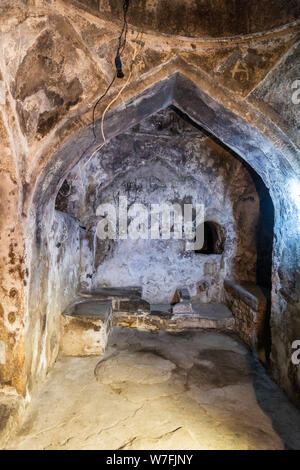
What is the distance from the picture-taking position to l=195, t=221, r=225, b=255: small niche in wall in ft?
19.7

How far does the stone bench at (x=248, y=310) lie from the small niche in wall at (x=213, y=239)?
Answer: 0.89m

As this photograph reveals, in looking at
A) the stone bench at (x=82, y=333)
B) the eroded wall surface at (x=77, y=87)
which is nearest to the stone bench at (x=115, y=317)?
the stone bench at (x=82, y=333)

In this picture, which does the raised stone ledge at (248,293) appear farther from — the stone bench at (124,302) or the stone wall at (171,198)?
the stone bench at (124,302)

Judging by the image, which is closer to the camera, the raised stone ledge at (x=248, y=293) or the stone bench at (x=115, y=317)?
the stone bench at (x=115, y=317)

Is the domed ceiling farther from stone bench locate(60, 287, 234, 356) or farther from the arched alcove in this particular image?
stone bench locate(60, 287, 234, 356)

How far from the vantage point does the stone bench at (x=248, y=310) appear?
4.25 meters

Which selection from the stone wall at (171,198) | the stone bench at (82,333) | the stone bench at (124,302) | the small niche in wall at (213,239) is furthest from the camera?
the small niche in wall at (213,239)

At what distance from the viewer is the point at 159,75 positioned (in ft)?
8.76

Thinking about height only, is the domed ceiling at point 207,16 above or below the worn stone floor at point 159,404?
above

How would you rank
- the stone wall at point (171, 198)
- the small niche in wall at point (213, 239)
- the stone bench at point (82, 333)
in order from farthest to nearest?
the small niche in wall at point (213, 239)
the stone wall at point (171, 198)
the stone bench at point (82, 333)

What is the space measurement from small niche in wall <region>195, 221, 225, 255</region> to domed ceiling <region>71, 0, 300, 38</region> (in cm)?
394

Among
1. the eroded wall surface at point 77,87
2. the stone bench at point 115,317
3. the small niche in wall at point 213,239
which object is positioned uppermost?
the eroded wall surface at point 77,87
